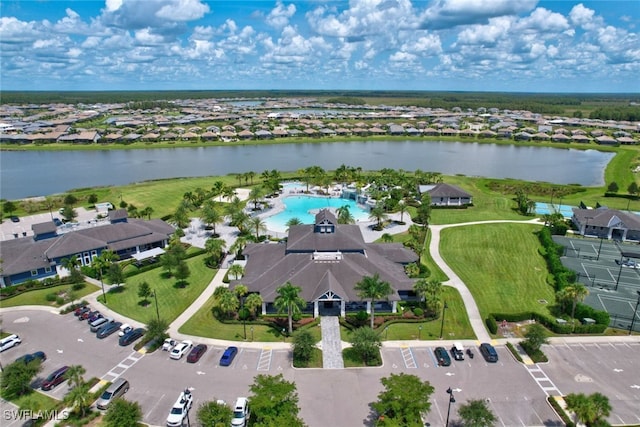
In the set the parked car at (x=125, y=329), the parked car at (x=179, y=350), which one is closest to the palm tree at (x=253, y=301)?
the parked car at (x=179, y=350)

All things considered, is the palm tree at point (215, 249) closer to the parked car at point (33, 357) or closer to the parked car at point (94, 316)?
the parked car at point (94, 316)

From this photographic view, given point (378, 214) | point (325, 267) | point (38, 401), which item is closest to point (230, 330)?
point (325, 267)

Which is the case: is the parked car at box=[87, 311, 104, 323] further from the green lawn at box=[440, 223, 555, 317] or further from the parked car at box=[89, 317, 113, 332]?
the green lawn at box=[440, 223, 555, 317]

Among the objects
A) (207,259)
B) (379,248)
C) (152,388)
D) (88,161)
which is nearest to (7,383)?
(152,388)

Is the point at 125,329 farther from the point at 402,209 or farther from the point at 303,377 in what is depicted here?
the point at 402,209

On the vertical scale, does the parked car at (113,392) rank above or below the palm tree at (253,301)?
below

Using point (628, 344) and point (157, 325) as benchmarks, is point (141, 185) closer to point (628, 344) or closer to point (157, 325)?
point (157, 325)
